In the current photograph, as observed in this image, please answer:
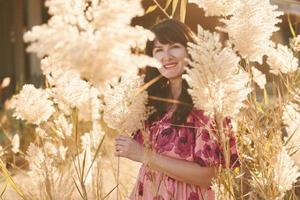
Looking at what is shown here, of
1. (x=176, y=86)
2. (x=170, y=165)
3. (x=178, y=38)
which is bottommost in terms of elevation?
(x=170, y=165)

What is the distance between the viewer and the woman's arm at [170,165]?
200cm

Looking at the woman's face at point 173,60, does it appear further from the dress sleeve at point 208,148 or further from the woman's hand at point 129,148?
the woman's hand at point 129,148

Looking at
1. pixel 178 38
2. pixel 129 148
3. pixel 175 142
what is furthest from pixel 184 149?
pixel 178 38

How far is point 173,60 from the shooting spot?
2152 millimetres

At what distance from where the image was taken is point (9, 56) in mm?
9727

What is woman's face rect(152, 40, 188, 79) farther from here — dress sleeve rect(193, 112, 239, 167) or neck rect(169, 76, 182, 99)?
dress sleeve rect(193, 112, 239, 167)

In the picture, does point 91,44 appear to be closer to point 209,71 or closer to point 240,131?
point 209,71

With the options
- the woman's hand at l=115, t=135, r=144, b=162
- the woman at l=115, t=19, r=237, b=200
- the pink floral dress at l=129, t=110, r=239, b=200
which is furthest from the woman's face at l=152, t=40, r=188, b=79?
the woman's hand at l=115, t=135, r=144, b=162

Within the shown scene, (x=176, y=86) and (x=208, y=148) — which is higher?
(x=176, y=86)

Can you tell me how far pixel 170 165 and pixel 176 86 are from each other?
34cm

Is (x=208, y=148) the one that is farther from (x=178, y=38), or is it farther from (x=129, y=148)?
(x=178, y=38)

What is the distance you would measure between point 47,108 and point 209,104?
1.66ft

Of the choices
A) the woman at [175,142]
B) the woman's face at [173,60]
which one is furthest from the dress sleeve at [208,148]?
the woman's face at [173,60]

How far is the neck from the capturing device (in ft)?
7.34
